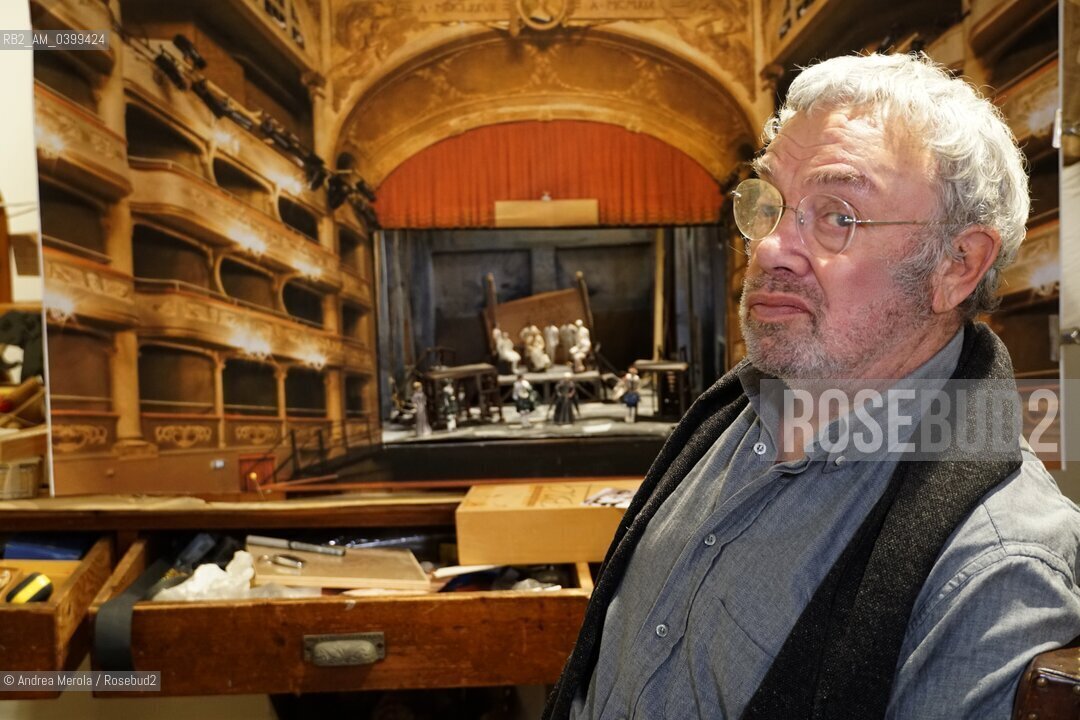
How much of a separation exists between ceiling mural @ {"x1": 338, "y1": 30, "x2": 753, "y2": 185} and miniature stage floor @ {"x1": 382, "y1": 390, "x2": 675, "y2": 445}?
2.56ft

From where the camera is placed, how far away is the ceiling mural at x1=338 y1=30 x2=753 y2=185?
230 cm

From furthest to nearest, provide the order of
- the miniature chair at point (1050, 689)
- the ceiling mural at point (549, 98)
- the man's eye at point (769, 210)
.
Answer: the ceiling mural at point (549, 98) → the man's eye at point (769, 210) → the miniature chair at point (1050, 689)

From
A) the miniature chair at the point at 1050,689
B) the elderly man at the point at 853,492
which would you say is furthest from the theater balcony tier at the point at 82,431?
the miniature chair at the point at 1050,689

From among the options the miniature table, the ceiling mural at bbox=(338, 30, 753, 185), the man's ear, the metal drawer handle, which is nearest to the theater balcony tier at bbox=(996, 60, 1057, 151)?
the ceiling mural at bbox=(338, 30, 753, 185)

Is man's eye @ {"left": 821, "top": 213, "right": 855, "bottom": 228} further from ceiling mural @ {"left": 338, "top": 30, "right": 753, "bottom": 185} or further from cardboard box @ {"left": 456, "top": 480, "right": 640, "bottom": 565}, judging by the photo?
ceiling mural @ {"left": 338, "top": 30, "right": 753, "bottom": 185}

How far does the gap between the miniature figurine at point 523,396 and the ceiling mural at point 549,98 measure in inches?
29.4

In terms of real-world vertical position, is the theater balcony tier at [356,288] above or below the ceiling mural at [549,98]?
below

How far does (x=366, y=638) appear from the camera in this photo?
6.14ft

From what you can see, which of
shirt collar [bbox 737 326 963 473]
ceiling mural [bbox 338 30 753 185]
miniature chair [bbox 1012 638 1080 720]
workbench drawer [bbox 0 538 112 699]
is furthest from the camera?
ceiling mural [bbox 338 30 753 185]

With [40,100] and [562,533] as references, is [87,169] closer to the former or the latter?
[40,100]

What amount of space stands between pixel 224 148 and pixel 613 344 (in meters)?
1.28

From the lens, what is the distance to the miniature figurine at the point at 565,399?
95.3 inches

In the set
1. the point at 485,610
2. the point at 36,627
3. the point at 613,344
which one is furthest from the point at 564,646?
the point at 36,627

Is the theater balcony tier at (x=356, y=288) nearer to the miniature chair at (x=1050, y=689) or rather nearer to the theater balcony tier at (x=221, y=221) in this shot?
the theater balcony tier at (x=221, y=221)
